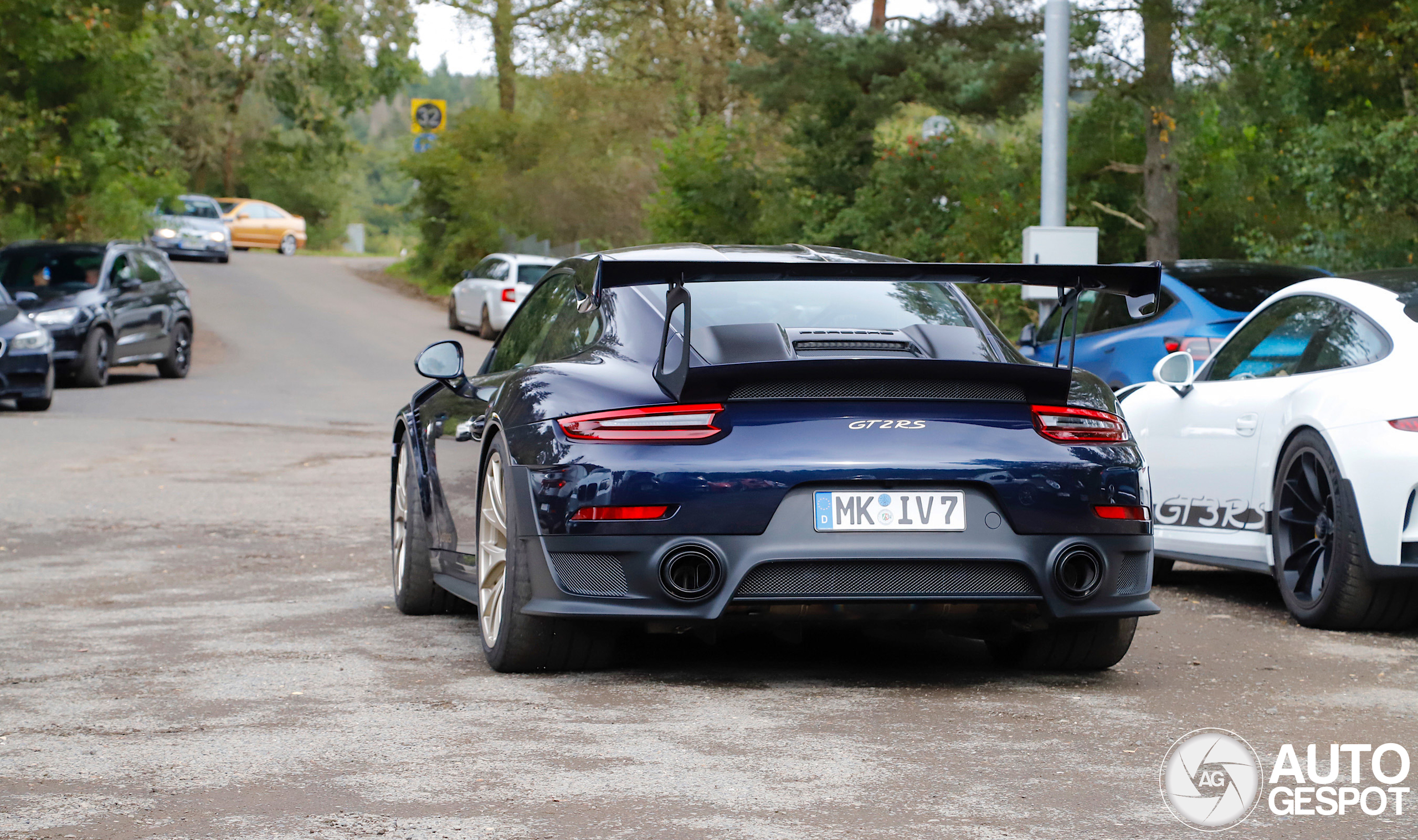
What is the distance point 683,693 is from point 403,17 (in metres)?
48.0

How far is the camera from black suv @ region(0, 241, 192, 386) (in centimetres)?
2153

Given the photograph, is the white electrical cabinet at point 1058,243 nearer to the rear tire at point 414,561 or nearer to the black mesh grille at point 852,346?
the rear tire at point 414,561

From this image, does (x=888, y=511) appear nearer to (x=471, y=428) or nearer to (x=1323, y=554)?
(x=471, y=428)

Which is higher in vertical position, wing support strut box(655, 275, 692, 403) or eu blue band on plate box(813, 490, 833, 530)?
wing support strut box(655, 275, 692, 403)

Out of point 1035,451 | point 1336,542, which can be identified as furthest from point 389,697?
point 1336,542

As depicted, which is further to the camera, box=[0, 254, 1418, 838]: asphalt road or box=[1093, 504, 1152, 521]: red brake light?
box=[1093, 504, 1152, 521]: red brake light

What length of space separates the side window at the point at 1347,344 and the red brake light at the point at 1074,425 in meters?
1.71

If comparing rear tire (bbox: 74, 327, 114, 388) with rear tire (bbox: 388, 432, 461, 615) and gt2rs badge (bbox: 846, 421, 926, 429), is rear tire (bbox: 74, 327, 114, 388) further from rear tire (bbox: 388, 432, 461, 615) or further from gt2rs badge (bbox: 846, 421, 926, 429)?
gt2rs badge (bbox: 846, 421, 926, 429)

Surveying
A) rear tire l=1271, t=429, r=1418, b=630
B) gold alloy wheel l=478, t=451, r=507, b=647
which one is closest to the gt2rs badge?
gold alloy wheel l=478, t=451, r=507, b=647

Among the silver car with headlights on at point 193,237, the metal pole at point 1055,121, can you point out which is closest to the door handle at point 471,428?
the metal pole at point 1055,121

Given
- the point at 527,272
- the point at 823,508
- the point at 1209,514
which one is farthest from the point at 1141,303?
the point at 527,272

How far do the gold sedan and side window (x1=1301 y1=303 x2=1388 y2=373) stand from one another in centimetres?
5222

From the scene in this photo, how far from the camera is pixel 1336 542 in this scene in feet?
21.7

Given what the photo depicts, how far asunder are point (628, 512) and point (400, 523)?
106 inches
